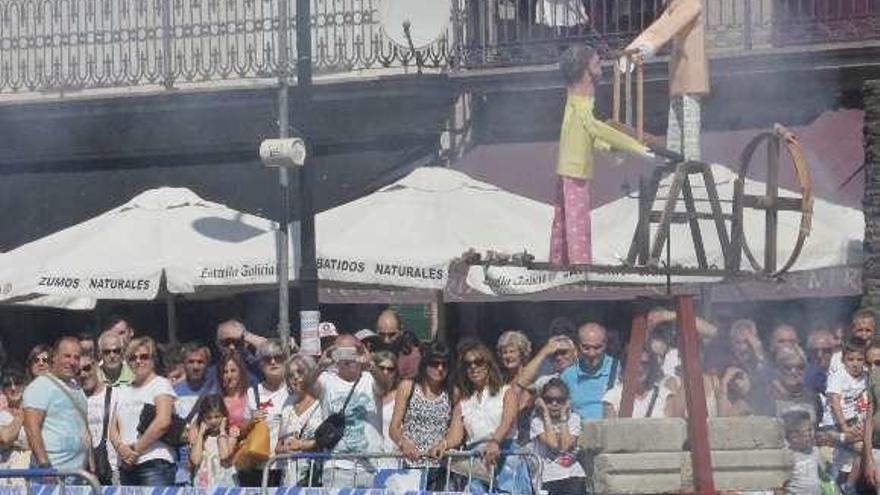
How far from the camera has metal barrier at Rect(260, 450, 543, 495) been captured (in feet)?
39.2

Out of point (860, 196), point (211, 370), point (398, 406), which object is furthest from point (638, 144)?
point (860, 196)

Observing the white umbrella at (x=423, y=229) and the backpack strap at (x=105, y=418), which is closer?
the backpack strap at (x=105, y=418)

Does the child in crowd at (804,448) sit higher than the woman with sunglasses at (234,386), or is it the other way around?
the woman with sunglasses at (234,386)

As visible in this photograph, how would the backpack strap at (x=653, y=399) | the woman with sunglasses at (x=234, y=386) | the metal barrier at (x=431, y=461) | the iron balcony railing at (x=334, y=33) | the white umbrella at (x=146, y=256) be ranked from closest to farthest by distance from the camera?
1. the metal barrier at (x=431, y=461)
2. the backpack strap at (x=653, y=399)
3. the woman with sunglasses at (x=234, y=386)
4. the white umbrella at (x=146, y=256)
5. the iron balcony railing at (x=334, y=33)

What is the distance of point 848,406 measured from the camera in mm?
13023

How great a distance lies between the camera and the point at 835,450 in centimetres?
1302

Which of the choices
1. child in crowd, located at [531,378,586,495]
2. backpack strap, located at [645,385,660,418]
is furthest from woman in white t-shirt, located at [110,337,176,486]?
backpack strap, located at [645,385,660,418]

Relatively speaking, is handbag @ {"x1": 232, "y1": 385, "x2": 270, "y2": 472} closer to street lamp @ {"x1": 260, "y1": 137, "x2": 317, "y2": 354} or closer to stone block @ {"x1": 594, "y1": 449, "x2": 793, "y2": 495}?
street lamp @ {"x1": 260, "y1": 137, "x2": 317, "y2": 354}

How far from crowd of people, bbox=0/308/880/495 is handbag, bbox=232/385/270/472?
5 centimetres

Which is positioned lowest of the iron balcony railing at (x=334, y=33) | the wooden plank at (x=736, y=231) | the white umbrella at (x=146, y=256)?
the white umbrella at (x=146, y=256)

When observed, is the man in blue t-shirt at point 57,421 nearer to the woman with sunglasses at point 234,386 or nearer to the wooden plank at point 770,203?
the woman with sunglasses at point 234,386

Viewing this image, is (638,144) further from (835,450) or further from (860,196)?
Result: (860,196)

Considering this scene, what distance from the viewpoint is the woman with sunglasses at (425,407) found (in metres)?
12.7

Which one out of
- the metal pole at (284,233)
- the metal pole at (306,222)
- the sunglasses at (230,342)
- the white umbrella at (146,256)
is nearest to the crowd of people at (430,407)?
the sunglasses at (230,342)
